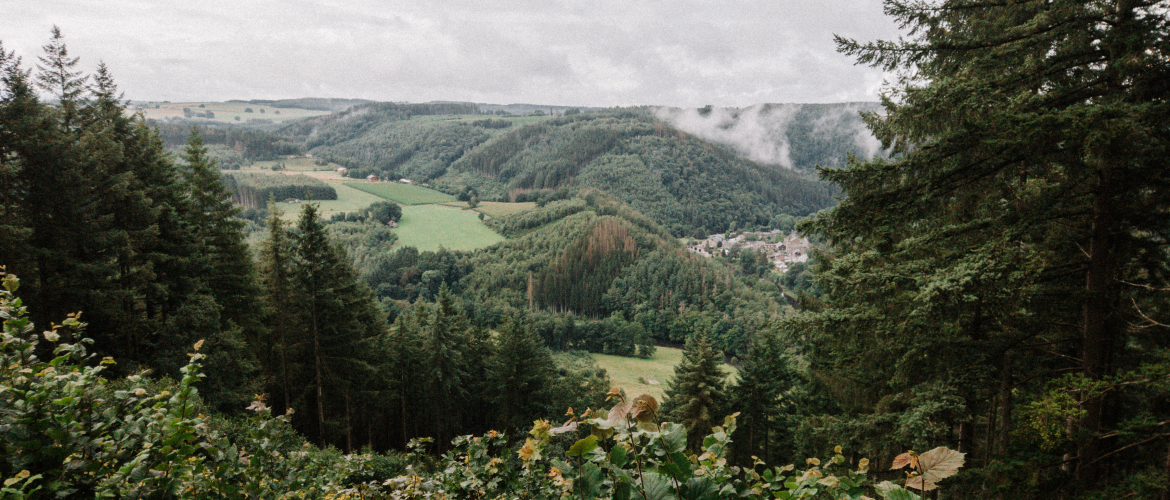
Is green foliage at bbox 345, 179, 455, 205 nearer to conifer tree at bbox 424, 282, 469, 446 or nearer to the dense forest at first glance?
conifer tree at bbox 424, 282, 469, 446

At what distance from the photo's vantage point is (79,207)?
12.2 meters

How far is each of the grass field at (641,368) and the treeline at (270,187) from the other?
273ft

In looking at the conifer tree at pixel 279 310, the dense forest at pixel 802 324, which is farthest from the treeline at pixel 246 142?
the dense forest at pixel 802 324

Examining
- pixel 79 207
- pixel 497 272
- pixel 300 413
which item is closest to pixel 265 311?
pixel 300 413

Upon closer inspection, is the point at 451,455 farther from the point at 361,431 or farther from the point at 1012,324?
the point at 361,431

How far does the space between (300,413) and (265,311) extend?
4.95 m

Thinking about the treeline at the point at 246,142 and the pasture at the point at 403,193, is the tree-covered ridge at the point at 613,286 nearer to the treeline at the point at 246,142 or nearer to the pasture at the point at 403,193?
the pasture at the point at 403,193

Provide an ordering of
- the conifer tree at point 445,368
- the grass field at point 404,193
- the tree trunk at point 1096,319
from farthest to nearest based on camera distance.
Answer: the grass field at point 404,193
the conifer tree at point 445,368
the tree trunk at point 1096,319

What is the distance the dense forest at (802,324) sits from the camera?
2.19 meters

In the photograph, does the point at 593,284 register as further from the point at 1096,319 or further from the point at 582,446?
the point at 582,446

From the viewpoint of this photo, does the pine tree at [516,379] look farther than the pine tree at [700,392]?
Yes

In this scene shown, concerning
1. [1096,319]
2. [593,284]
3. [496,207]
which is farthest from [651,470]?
[496,207]

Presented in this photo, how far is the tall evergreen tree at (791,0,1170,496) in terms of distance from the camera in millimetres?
5211

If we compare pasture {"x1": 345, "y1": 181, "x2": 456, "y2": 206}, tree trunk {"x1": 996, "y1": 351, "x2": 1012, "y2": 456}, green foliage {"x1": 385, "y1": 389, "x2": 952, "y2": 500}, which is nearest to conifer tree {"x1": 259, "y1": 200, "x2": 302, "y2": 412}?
green foliage {"x1": 385, "y1": 389, "x2": 952, "y2": 500}
